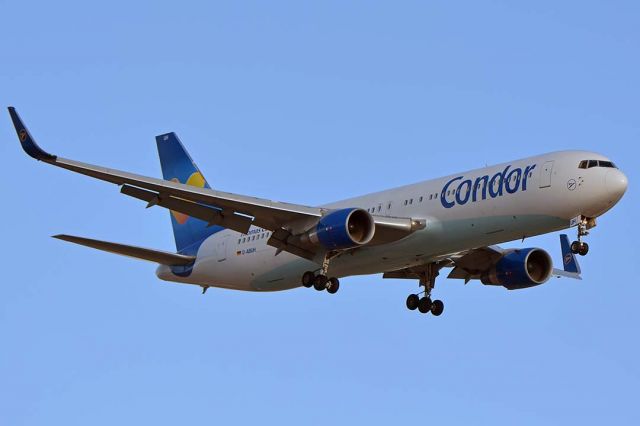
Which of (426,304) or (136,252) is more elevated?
(426,304)

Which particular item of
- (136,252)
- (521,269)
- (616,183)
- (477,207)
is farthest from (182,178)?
(616,183)

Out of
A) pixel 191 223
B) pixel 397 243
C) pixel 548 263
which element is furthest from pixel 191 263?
pixel 548 263

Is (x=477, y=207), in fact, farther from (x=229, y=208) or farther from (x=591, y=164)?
(x=229, y=208)

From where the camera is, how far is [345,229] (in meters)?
45.9

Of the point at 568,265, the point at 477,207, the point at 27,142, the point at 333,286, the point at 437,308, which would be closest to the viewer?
the point at 27,142

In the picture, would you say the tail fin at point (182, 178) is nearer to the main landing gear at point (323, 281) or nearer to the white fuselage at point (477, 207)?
the white fuselage at point (477, 207)

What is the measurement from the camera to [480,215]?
45500 mm

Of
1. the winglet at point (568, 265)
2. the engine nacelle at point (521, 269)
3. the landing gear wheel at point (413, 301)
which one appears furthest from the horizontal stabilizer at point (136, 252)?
the winglet at point (568, 265)

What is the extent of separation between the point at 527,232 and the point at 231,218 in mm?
10183

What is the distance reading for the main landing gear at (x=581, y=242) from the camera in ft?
147

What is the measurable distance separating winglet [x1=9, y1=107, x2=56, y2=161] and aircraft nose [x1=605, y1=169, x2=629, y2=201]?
17.3m

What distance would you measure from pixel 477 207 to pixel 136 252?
12951mm

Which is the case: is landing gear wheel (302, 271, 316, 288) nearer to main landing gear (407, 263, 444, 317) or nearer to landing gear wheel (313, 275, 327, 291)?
landing gear wheel (313, 275, 327, 291)

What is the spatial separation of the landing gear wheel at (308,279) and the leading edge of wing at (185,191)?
2094 mm
